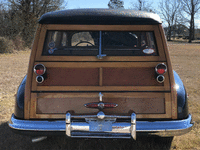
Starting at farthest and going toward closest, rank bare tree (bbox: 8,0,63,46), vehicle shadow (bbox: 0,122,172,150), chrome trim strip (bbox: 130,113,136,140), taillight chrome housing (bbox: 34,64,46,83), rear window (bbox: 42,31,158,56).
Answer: bare tree (bbox: 8,0,63,46) < vehicle shadow (bbox: 0,122,172,150) < rear window (bbox: 42,31,158,56) < taillight chrome housing (bbox: 34,64,46,83) < chrome trim strip (bbox: 130,113,136,140)

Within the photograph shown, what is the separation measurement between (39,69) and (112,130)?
1.07m

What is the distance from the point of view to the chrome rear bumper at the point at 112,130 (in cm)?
233

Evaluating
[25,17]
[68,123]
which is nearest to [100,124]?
[68,123]

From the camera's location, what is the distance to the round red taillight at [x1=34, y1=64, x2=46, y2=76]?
241 centimetres

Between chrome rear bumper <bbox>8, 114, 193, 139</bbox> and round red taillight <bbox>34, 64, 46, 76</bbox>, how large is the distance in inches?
21.7

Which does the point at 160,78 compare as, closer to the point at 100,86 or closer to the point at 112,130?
the point at 100,86

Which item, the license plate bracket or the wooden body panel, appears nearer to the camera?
the license plate bracket

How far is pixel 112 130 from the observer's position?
233cm

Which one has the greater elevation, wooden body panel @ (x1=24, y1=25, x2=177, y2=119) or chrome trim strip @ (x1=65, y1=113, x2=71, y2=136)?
wooden body panel @ (x1=24, y1=25, x2=177, y2=119)

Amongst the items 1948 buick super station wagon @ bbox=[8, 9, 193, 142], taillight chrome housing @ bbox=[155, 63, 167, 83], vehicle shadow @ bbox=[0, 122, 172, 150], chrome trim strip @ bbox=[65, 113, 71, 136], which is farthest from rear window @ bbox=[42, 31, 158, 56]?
vehicle shadow @ bbox=[0, 122, 172, 150]

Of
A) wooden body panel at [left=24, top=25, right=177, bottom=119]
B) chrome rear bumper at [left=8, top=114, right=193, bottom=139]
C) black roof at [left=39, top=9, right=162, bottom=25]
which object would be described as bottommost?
chrome rear bumper at [left=8, top=114, right=193, bottom=139]

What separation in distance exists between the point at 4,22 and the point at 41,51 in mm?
19633

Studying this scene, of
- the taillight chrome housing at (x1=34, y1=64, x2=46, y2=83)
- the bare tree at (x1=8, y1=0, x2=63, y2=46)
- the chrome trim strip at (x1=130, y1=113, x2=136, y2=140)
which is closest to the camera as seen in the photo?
the chrome trim strip at (x1=130, y1=113, x2=136, y2=140)

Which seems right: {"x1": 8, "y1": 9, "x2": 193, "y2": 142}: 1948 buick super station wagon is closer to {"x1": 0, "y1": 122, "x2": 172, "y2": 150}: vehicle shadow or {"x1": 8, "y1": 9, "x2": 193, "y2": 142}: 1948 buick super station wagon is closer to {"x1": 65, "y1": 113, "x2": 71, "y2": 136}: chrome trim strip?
{"x1": 65, "y1": 113, "x2": 71, "y2": 136}: chrome trim strip
